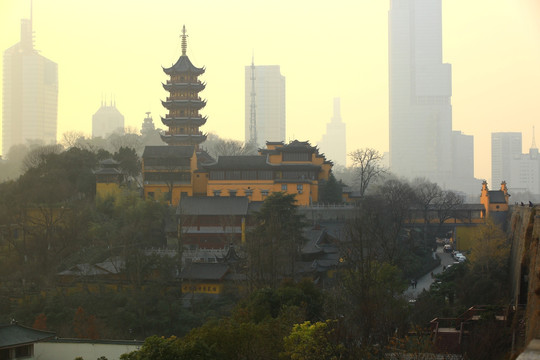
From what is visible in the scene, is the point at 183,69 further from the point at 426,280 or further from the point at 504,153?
the point at 504,153

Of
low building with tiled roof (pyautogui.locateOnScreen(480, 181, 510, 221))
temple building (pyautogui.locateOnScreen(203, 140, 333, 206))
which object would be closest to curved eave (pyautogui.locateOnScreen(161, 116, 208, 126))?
temple building (pyautogui.locateOnScreen(203, 140, 333, 206))

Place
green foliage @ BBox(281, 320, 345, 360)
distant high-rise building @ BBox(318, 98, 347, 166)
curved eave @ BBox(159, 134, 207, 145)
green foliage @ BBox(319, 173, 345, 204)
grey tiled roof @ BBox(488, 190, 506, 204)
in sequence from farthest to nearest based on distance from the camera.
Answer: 1. distant high-rise building @ BBox(318, 98, 347, 166)
2. curved eave @ BBox(159, 134, 207, 145)
3. green foliage @ BBox(319, 173, 345, 204)
4. grey tiled roof @ BBox(488, 190, 506, 204)
5. green foliage @ BBox(281, 320, 345, 360)

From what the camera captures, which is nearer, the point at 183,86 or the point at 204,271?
the point at 204,271

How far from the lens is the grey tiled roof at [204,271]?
27.5 meters

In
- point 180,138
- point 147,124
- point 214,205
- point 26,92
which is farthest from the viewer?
point 26,92

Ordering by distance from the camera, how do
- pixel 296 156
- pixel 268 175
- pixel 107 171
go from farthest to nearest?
1. pixel 296 156
2. pixel 268 175
3. pixel 107 171

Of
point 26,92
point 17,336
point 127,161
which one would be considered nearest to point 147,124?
point 26,92

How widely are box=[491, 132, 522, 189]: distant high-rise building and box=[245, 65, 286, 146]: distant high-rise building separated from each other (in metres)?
35.6

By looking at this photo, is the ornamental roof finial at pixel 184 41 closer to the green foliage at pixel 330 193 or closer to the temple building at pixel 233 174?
the temple building at pixel 233 174

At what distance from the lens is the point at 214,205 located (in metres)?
34.7

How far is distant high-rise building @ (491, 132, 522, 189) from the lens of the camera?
118 m

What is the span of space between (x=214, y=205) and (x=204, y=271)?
709 cm

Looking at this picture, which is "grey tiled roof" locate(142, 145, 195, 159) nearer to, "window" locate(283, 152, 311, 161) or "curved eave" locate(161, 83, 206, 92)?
"window" locate(283, 152, 311, 161)

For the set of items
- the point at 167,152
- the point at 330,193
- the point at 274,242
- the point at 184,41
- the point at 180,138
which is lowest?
the point at 274,242
